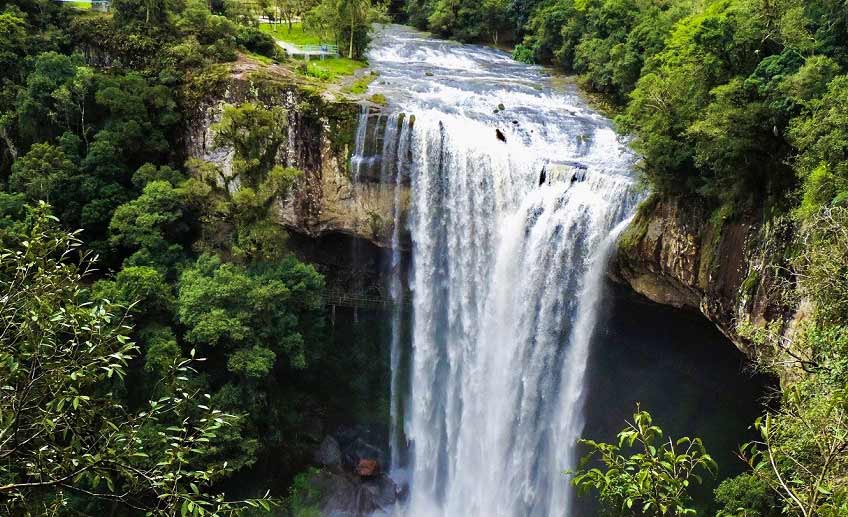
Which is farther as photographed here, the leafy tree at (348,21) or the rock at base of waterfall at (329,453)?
the leafy tree at (348,21)

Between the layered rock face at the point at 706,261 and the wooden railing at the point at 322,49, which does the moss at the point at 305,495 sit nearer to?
the layered rock face at the point at 706,261

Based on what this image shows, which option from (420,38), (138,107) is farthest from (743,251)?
(420,38)

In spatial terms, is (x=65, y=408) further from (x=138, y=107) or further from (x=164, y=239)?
(x=138, y=107)

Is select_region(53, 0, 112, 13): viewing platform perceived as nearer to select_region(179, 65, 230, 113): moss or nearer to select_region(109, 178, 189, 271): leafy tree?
select_region(179, 65, 230, 113): moss

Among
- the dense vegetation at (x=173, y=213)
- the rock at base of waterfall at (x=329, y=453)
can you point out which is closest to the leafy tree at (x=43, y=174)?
the dense vegetation at (x=173, y=213)

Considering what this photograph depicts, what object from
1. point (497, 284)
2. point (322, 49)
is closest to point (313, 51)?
point (322, 49)

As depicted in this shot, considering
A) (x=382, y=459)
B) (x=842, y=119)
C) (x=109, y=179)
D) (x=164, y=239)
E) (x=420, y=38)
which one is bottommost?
(x=382, y=459)

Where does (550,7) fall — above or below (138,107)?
above

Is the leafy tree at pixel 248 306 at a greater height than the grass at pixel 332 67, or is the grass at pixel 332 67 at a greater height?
the grass at pixel 332 67
